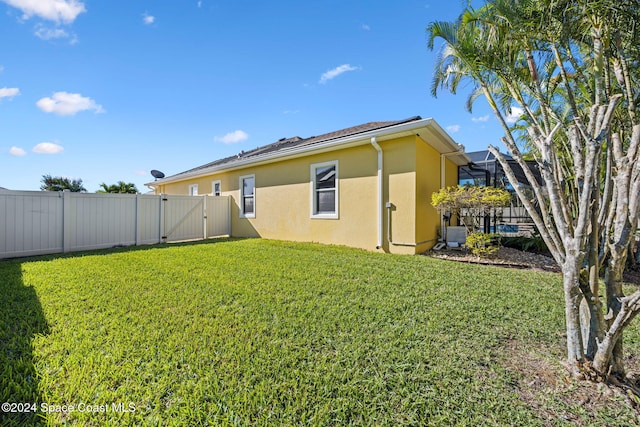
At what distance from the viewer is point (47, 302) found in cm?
350

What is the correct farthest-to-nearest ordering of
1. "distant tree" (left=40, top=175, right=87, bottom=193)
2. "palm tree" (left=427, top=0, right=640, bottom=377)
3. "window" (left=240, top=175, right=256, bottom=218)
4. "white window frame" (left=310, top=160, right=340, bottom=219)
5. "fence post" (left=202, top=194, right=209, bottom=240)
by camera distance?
"distant tree" (left=40, top=175, right=87, bottom=193) → "fence post" (left=202, top=194, right=209, bottom=240) → "window" (left=240, top=175, right=256, bottom=218) → "white window frame" (left=310, top=160, right=340, bottom=219) → "palm tree" (left=427, top=0, right=640, bottom=377)

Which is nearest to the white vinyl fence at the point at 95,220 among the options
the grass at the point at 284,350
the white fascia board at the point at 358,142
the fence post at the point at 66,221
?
the fence post at the point at 66,221

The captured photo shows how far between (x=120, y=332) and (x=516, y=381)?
365 centimetres

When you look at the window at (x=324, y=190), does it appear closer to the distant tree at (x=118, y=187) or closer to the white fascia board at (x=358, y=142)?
the white fascia board at (x=358, y=142)

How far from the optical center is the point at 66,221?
7.90 meters

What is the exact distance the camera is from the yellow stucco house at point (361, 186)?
7.12 meters

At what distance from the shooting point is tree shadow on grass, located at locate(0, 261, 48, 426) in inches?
66.0

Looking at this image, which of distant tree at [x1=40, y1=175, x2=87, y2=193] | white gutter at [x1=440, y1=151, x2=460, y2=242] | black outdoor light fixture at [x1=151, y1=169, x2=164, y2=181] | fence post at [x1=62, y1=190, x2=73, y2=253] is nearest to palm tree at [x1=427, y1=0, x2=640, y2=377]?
white gutter at [x1=440, y1=151, x2=460, y2=242]

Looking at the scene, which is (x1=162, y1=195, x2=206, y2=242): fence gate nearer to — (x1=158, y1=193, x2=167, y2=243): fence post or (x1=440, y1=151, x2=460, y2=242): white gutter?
(x1=158, y1=193, x2=167, y2=243): fence post

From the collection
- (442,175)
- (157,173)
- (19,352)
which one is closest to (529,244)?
(442,175)

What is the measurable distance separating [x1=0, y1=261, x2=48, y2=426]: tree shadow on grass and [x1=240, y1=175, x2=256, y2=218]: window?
24.6 feet

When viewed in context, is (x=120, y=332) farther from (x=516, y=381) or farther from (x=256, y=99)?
(x=256, y=99)

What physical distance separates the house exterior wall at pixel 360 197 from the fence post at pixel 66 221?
19.0ft

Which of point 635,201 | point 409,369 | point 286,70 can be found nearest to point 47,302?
point 409,369
